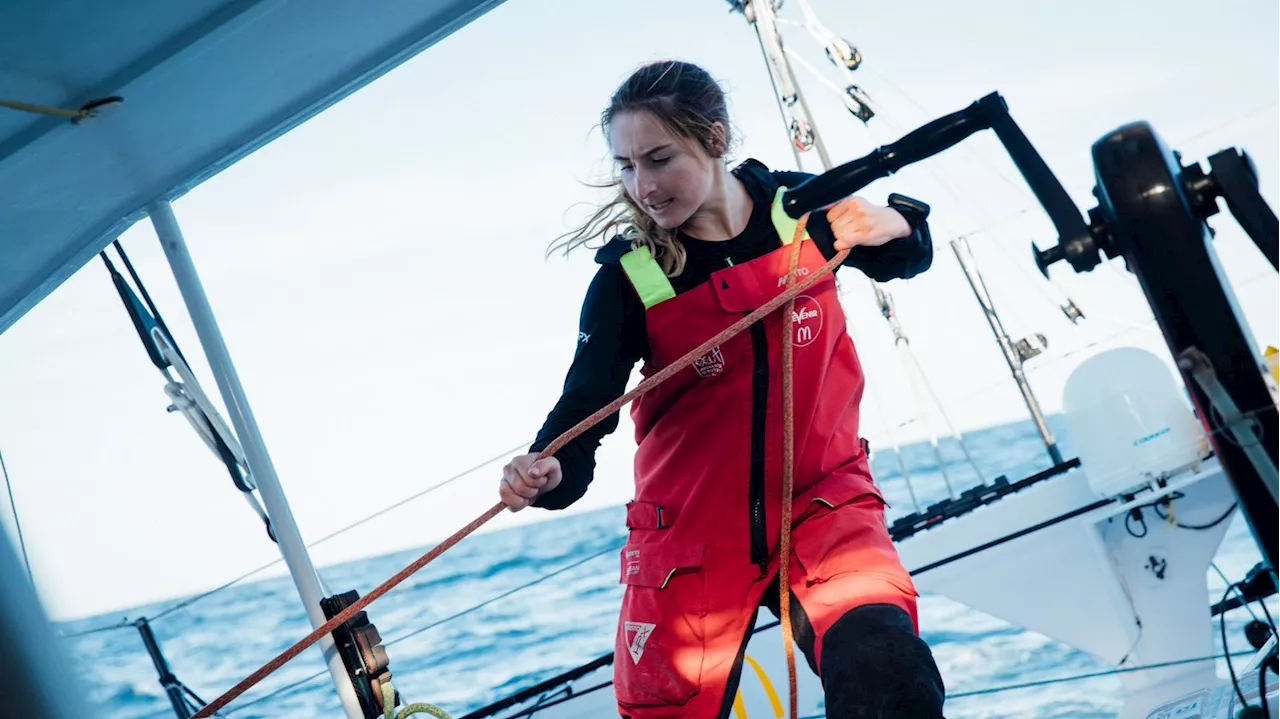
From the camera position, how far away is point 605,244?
1.78m

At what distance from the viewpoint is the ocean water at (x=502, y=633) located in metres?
2.87

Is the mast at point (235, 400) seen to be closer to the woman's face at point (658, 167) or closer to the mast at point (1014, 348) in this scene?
the woman's face at point (658, 167)

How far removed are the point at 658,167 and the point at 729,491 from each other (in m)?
0.48

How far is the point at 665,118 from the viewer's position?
1.69 m

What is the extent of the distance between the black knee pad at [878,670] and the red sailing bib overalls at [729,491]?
0.23 ft

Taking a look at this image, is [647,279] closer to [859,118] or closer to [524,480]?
[524,480]

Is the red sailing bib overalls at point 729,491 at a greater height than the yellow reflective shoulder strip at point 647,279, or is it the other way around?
the yellow reflective shoulder strip at point 647,279

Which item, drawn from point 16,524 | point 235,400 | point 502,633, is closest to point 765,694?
point 235,400

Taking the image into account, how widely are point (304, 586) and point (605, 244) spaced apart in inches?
38.4

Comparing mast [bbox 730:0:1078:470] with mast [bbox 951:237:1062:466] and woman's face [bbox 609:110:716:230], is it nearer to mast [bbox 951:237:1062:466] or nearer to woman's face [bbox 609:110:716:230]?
mast [bbox 951:237:1062:466]

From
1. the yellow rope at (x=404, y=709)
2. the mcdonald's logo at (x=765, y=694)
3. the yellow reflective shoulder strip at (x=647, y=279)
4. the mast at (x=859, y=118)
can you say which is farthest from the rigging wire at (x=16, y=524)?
the mast at (x=859, y=118)

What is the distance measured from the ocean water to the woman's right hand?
103 centimetres

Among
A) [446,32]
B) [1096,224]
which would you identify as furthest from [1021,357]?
[1096,224]

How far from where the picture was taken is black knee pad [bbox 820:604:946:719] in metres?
1.37
